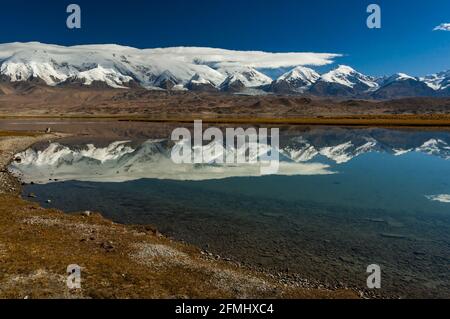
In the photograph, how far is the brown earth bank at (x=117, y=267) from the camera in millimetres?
15672

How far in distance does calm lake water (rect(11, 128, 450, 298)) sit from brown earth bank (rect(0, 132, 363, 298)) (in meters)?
2.03

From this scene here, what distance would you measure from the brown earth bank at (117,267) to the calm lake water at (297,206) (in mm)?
2029

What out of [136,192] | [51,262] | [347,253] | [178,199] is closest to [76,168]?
[136,192]

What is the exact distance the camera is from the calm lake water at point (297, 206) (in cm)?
2086

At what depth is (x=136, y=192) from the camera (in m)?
37.3

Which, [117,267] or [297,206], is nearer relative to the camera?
[117,267]

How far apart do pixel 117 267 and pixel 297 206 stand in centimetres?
1732

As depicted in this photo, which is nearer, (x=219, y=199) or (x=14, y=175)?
(x=219, y=199)

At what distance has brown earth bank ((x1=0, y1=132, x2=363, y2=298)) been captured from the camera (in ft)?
51.4

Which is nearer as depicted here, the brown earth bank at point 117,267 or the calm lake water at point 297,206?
the brown earth bank at point 117,267

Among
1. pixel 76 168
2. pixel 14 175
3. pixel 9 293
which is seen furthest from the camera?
pixel 76 168

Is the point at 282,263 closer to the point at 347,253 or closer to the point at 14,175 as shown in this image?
the point at 347,253

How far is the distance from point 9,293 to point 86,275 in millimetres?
2896

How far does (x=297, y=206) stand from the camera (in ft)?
104
